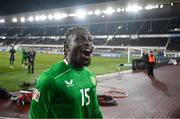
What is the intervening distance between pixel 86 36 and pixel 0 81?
14842mm

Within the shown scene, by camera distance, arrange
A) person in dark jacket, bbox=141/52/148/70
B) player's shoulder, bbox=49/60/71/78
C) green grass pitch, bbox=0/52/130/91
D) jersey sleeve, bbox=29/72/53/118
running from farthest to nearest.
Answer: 1. person in dark jacket, bbox=141/52/148/70
2. green grass pitch, bbox=0/52/130/91
3. player's shoulder, bbox=49/60/71/78
4. jersey sleeve, bbox=29/72/53/118

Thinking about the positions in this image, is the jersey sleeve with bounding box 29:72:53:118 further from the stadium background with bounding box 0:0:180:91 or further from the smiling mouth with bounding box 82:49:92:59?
the stadium background with bounding box 0:0:180:91

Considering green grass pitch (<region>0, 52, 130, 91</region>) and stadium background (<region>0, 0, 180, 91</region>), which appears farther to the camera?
stadium background (<region>0, 0, 180, 91</region>)

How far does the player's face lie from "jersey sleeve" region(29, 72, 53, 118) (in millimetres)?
304

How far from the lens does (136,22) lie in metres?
63.9

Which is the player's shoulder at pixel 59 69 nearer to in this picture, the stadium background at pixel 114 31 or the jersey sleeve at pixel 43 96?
the jersey sleeve at pixel 43 96

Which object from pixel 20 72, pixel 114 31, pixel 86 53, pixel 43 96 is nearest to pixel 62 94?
pixel 43 96

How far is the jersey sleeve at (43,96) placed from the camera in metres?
2.29

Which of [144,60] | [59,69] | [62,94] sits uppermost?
[59,69]

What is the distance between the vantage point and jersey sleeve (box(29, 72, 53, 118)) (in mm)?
2290

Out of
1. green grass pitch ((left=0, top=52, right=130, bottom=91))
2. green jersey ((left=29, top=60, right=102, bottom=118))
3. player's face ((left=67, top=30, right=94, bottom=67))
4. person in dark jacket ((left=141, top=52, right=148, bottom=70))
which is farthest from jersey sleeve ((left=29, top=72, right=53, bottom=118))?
person in dark jacket ((left=141, top=52, right=148, bottom=70))

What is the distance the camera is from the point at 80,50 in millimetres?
2441

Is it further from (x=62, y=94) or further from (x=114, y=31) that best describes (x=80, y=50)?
(x=114, y=31)

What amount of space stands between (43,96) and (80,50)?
0.51 meters
